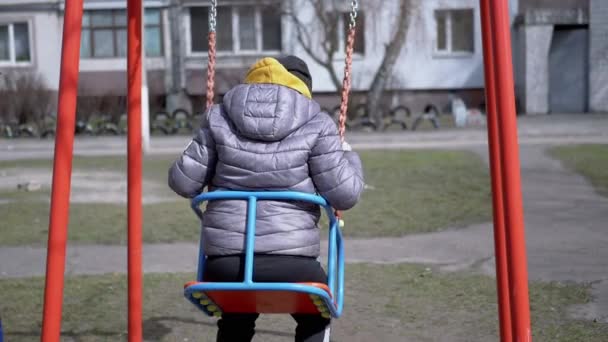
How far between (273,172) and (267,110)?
9.4 inches

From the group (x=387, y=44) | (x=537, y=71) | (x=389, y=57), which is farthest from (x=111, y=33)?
(x=537, y=71)

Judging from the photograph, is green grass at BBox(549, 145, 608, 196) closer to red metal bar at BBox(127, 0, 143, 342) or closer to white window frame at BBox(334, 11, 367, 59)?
red metal bar at BBox(127, 0, 143, 342)

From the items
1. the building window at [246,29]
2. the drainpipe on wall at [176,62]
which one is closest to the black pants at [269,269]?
the building window at [246,29]

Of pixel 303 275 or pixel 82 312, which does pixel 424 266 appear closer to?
pixel 82 312

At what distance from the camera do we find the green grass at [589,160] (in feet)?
40.4

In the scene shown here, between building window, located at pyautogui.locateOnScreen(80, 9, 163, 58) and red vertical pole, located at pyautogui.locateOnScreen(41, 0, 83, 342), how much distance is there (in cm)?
3268

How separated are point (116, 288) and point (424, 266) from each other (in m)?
2.37

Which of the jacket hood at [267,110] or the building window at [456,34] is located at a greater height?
the building window at [456,34]

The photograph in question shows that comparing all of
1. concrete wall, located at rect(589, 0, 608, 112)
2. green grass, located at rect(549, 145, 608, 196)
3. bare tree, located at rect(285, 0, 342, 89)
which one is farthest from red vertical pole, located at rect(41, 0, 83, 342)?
concrete wall, located at rect(589, 0, 608, 112)

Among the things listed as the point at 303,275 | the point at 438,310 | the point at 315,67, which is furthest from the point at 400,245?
the point at 315,67

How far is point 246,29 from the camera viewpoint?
1377 inches

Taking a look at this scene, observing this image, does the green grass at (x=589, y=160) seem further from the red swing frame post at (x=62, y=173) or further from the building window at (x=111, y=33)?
the building window at (x=111, y=33)

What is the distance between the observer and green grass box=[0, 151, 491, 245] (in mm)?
9258

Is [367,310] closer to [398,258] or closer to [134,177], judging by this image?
[398,258]
